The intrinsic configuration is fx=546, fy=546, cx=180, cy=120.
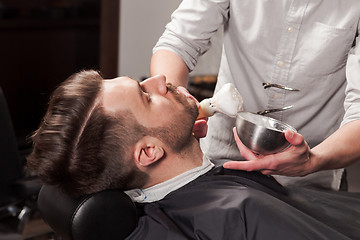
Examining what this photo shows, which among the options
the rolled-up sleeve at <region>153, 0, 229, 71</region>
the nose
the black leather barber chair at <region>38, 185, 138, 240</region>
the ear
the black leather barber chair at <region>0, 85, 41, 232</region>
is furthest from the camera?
the black leather barber chair at <region>0, 85, 41, 232</region>

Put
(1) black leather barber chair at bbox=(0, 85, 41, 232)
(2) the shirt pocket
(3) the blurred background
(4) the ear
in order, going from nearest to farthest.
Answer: (4) the ear
(2) the shirt pocket
(1) black leather barber chair at bbox=(0, 85, 41, 232)
(3) the blurred background

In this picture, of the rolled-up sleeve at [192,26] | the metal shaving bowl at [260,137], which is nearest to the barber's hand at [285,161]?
the metal shaving bowl at [260,137]

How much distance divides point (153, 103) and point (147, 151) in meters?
0.17

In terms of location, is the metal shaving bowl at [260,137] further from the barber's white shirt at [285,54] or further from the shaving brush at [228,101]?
the barber's white shirt at [285,54]

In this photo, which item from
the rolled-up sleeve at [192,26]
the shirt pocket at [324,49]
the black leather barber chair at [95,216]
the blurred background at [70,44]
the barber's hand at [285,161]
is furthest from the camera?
the blurred background at [70,44]

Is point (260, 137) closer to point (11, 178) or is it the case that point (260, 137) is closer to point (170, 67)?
point (170, 67)

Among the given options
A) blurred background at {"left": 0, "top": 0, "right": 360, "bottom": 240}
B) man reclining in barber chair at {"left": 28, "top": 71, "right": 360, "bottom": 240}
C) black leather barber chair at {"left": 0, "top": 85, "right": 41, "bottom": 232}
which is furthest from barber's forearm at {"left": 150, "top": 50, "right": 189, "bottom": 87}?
blurred background at {"left": 0, "top": 0, "right": 360, "bottom": 240}

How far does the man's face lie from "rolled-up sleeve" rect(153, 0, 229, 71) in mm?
400

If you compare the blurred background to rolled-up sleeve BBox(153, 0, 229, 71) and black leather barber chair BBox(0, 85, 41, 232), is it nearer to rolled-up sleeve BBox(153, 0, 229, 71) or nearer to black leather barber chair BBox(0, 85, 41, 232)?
black leather barber chair BBox(0, 85, 41, 232)

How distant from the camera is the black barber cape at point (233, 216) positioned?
160cm

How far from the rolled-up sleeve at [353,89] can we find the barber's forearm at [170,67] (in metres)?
0.65

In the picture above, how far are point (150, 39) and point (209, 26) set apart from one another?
2.56 m

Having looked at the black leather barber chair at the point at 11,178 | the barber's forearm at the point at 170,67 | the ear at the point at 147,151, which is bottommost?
the black leather barber chair at the point at 11,178

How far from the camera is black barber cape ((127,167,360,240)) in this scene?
5.26 ft
